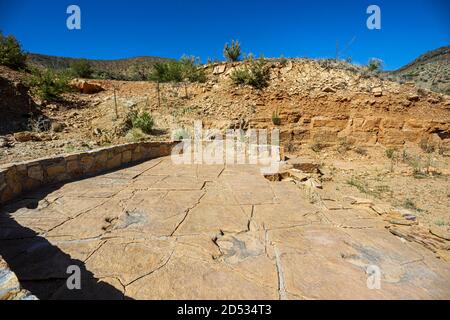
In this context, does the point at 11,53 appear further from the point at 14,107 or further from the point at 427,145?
the point at 427,145

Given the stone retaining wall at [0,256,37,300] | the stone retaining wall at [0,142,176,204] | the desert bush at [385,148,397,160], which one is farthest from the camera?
the desert bush at [385,148,397,160]

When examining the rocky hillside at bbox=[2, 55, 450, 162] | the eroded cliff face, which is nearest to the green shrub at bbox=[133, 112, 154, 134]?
the rocky hillside at bbox=[2, 55, 450, 162]

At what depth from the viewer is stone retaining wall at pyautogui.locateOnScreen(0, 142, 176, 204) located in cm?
291

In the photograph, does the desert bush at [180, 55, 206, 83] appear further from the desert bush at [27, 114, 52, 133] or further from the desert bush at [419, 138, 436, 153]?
the desert bush at [419, 138, 436, 153]

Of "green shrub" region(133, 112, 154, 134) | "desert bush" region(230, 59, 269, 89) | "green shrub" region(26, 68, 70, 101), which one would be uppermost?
"desert bush" region(230, 59, 269, 89)

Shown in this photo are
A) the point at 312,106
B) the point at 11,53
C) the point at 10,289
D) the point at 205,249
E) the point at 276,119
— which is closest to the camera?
the point at 10,289

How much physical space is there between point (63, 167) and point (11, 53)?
9.38 metres

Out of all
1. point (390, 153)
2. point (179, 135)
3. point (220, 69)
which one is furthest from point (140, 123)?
point (390, 153)

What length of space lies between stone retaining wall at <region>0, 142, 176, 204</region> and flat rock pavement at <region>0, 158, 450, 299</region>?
0.22 metres

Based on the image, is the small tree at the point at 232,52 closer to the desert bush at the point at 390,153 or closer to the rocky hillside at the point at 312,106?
the rocky hillside at the point at 312,106

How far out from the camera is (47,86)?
8391 mm

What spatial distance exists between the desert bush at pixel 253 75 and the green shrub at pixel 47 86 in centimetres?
699
